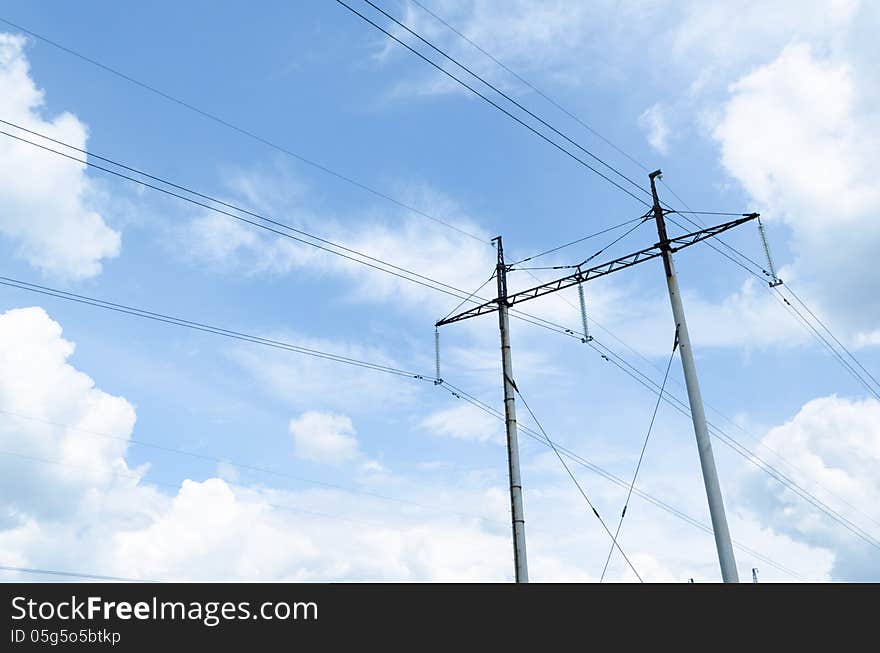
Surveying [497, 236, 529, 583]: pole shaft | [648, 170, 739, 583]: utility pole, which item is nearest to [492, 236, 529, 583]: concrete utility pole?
[497, 236, 529, 583]: pole shaft

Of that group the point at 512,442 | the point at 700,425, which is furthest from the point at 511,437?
the point at 700,425

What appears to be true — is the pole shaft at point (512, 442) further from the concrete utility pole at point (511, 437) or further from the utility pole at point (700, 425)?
the utility pole at point (700, 425)

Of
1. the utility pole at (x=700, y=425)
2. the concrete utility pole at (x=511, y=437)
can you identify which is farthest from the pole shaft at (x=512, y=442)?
the utility pole at (x=700, y=425)

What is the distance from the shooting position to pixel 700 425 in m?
21.8

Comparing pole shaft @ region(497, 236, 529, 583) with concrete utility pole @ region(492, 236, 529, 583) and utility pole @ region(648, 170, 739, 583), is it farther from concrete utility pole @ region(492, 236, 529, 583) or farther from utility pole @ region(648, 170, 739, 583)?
utility pole @ region(648, 170, 739, 583)

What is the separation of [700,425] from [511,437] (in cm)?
645

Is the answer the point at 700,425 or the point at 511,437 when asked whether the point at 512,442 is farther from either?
the point at 700,425

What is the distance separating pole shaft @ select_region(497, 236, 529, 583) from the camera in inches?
869

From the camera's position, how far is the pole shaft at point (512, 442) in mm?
22073

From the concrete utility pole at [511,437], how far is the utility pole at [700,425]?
6.08m
